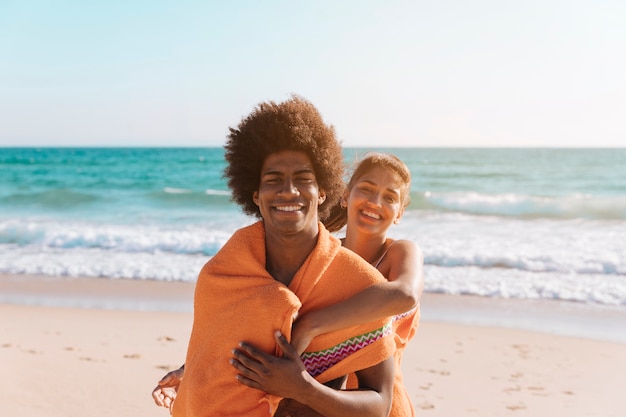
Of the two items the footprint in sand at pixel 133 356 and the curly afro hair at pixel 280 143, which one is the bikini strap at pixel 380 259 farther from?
the footprint in sand at pixel 133 356

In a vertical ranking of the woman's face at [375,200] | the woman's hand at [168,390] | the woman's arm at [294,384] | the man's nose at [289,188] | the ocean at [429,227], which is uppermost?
the man's nose at [289,188]

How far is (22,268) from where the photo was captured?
433 inches

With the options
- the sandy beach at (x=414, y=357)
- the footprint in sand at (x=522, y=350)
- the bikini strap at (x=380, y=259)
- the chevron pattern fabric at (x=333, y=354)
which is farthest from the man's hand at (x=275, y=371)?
the footprint in sand at (x=522, y=350)

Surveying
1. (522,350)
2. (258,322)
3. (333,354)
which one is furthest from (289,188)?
(522,350)

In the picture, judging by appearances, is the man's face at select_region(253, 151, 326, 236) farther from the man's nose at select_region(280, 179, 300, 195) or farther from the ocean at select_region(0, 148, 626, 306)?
the ocean at select_region(0, 148, 626, 306)

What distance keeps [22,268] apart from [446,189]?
1965 centimetres

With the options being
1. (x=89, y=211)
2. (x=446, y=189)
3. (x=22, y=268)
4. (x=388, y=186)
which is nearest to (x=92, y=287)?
(x=22, y=268)

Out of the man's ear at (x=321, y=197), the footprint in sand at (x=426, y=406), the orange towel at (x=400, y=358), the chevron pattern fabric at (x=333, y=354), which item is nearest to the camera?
the chevron pattern fabric at (x=333, y=354)

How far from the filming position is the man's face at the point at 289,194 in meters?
2.21

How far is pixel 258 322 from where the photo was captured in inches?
82.6

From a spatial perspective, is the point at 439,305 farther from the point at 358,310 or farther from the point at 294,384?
the point at 294,384

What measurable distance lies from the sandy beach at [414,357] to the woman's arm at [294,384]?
3.56 m

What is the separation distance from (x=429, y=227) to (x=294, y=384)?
15520 mm

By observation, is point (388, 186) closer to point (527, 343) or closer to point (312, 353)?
point (312, 353)
